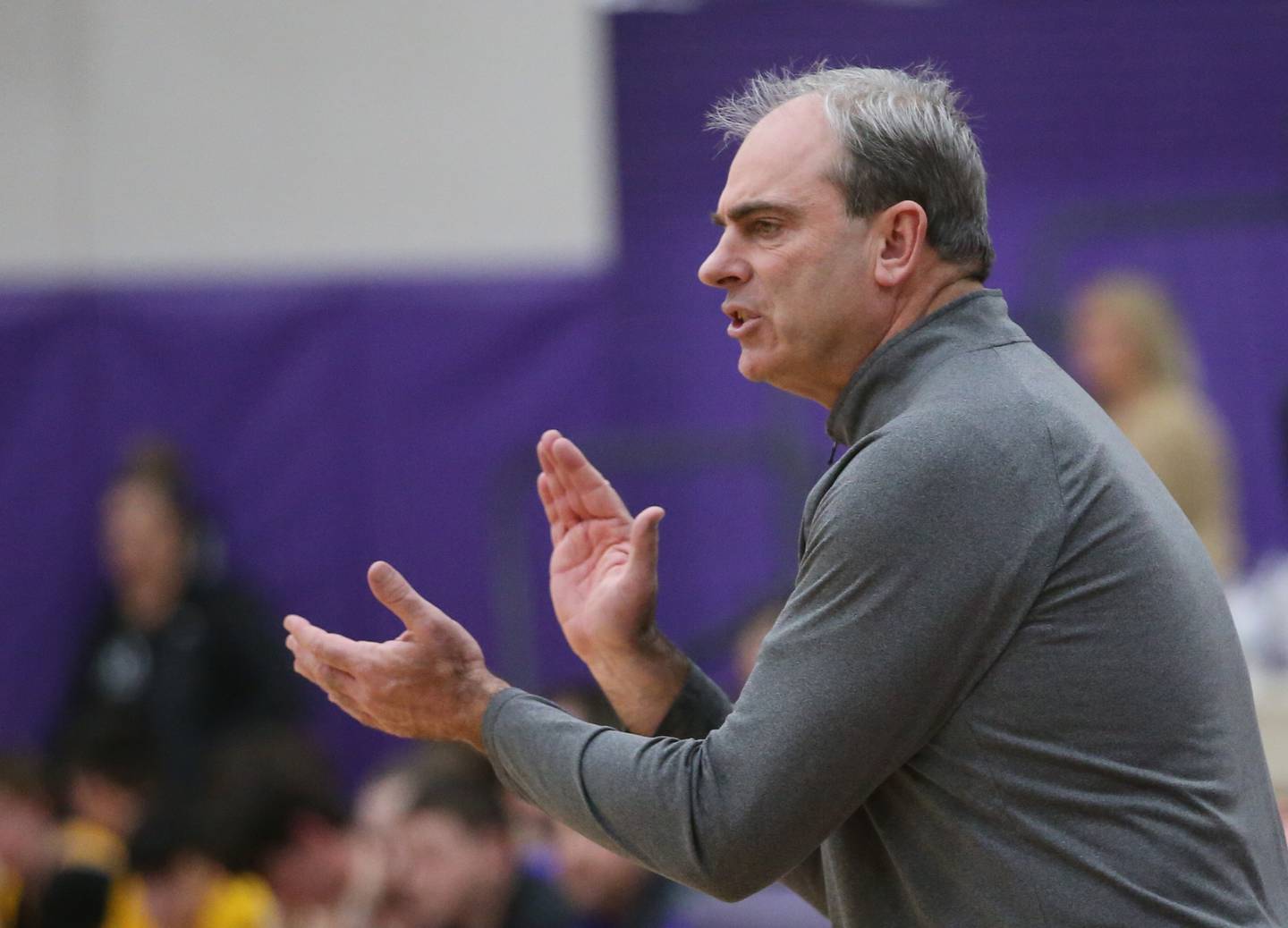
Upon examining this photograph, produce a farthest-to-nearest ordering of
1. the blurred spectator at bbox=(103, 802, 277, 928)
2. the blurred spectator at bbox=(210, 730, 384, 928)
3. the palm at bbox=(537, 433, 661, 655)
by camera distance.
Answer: the blurred spectator at bbox=(103, 802, 277, 928) → the blurred spectator at bbox=(210, 730, 384, 928) → the palm at bbox=(537, 433, 661, 655)

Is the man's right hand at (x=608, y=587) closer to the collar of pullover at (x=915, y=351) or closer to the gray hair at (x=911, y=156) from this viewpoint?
the collar of pullover at (x=915, y=351)

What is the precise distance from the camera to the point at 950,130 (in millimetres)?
1771

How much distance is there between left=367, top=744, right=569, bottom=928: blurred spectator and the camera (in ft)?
11.8

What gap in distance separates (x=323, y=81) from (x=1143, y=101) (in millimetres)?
3255

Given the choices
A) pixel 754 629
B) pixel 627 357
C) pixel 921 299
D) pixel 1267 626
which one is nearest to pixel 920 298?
pixel 921 299

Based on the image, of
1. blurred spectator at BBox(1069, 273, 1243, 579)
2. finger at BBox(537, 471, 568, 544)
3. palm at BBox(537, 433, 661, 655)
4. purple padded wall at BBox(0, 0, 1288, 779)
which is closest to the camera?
palm at BBox(537, 433, 661, 655)

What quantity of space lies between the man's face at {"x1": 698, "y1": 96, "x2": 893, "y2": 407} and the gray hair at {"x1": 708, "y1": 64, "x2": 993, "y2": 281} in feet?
0.06

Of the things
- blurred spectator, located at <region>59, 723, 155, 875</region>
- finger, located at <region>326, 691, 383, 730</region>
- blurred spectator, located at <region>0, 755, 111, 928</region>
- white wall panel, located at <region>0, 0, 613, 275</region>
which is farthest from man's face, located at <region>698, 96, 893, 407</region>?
white wall panel, located at <region>0, 0, 613, 275</region>

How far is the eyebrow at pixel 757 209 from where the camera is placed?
175 centimetres

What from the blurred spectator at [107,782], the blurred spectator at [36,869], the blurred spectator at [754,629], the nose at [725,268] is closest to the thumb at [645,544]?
the nose at [725,268]

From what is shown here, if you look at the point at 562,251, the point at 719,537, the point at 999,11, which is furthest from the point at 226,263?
the point at 999,11

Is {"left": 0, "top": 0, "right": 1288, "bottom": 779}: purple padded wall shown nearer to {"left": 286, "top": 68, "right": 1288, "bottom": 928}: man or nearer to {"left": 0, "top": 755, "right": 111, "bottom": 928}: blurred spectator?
{"left": 0, "top": 755, "right": 111, "bottom": 928}: blurred spectator

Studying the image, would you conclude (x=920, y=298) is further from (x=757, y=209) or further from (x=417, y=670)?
(x=417, y=670)

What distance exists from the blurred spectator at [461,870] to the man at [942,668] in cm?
194
